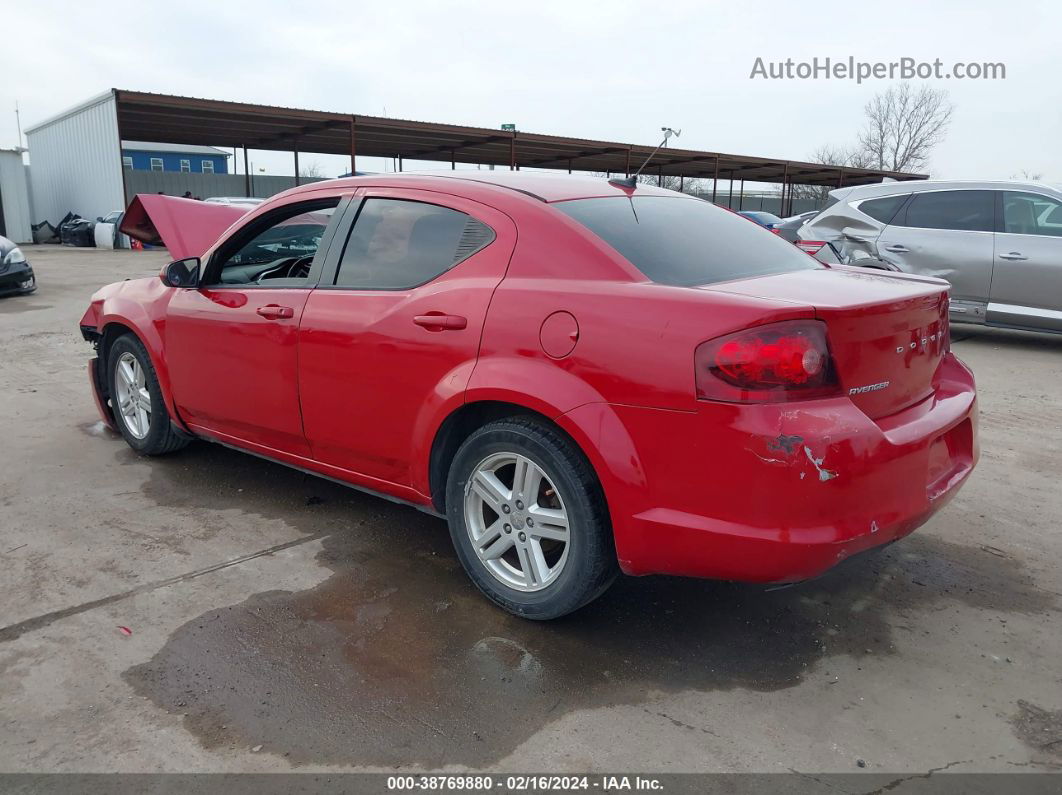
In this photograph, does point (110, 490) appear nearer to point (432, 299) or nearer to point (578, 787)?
point (432, 299)

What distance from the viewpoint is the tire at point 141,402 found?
4648 millimetres

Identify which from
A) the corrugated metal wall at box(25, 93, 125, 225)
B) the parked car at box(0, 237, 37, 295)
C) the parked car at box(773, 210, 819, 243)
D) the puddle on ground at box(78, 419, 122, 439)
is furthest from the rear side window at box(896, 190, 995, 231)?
the corrugated metal wall at box(25, 93, 125, 225)

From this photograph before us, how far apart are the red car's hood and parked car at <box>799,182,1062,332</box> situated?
6.53 metres

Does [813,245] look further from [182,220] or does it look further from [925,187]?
[182,220]

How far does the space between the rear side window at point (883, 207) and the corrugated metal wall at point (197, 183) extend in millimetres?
26196

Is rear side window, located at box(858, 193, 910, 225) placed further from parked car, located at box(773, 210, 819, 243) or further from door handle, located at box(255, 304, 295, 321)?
door handle, located at box(255, 304, 295, 321)

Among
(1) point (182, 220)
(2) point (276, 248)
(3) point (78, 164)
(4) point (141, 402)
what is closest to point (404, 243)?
(2) point (276, 248)

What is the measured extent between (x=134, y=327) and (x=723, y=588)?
3.41 metres

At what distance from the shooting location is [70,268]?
18.1 m

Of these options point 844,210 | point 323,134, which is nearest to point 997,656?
point 844,210

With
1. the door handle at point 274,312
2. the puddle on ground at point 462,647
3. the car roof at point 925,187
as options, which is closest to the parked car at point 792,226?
the car roof at point 925,187

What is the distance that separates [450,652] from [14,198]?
3362cm

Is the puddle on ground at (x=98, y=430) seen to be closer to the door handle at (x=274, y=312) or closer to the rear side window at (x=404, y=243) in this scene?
the door handle at (x=274, y=312)

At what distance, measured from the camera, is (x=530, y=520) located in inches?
117
